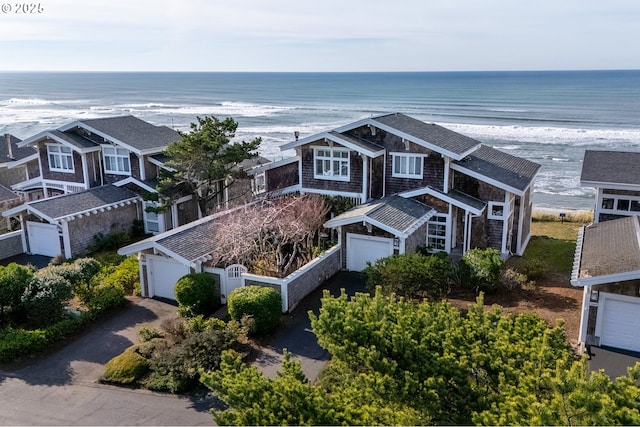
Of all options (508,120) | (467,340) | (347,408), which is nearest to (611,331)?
(467,340)

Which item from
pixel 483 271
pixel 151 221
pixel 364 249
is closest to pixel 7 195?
pixel 151 221

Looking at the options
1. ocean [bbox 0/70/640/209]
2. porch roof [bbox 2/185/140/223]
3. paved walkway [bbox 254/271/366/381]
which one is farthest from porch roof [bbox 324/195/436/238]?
ocean [bbox 0/70/640/209]

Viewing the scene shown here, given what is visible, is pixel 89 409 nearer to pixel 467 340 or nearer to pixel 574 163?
pixel 467 340

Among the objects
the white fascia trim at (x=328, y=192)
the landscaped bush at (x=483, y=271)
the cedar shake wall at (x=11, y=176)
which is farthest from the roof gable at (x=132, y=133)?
the landscaped bush at (x=483, y=271)

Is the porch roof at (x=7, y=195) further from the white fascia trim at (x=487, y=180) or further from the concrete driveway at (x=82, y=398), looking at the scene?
the white fascia trim at (x=487, y=180)

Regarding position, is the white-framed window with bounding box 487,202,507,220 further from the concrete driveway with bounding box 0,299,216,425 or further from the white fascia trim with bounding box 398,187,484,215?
the concrete driveway with bounding box 0,299,216,425

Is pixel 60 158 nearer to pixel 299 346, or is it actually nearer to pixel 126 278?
pixel 126 278
